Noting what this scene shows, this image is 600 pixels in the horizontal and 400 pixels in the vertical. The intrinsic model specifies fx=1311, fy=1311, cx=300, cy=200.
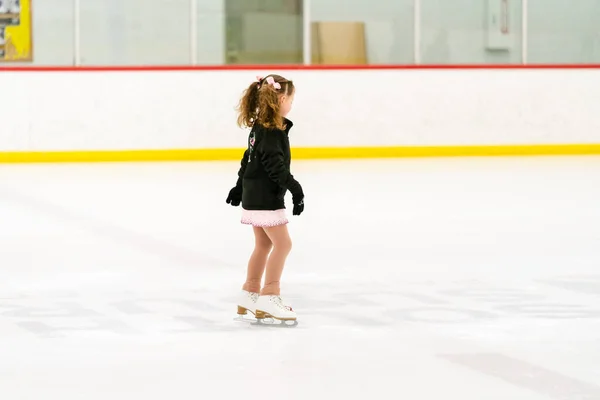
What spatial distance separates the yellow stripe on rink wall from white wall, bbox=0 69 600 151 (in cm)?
8

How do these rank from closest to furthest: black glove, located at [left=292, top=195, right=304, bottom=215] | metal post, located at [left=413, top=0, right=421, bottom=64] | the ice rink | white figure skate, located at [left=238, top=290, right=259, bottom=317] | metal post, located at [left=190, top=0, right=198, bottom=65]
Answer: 1. the ice rink
2. black glove, located at [left=292, top=195, right=304, bottom=215]
3. white figure skate, located at [left=238, top=290, right=259, bottom=317]
4. metal post, located at [left=190, top=0, right=198, bottom=65]
5. metal post, located at [left=413, top=0, right=421, bottom=64]

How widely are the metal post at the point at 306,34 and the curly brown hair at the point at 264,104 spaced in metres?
11.4

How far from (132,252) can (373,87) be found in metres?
9.12

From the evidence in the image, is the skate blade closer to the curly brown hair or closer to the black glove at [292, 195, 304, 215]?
the black glove at [292, 195, 304, 215]

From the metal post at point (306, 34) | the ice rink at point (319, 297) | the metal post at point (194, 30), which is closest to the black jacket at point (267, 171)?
the ice rink at point (319, 297)

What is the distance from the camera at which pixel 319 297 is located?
18.4 feet

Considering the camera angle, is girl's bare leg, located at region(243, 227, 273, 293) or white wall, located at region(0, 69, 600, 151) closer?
girl's bare leg, located at region(243, 227, 273, 293)

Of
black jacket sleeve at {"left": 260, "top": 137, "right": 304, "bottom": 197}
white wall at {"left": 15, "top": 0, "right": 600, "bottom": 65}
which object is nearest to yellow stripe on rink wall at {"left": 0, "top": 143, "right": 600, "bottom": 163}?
white wall at {"left": 15, "top": 0, "right": 600, "bottom": 65}

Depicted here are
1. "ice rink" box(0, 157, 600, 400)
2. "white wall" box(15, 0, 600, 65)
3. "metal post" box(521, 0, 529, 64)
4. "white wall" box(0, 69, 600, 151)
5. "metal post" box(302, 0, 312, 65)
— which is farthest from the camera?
"metal post" box(521, 0, 529, 64)

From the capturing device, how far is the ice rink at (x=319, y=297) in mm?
3861

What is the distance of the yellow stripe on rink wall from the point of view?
50.3ft

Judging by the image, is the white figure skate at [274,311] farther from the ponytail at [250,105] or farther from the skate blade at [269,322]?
the ponytail at [250,105]

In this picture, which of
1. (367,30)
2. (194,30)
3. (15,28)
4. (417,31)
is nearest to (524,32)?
(417,31)

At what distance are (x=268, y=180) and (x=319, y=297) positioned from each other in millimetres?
936
